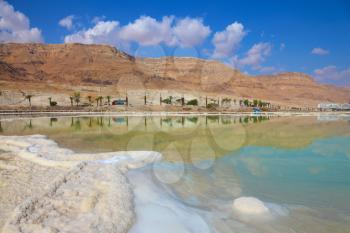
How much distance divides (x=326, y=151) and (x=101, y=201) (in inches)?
549

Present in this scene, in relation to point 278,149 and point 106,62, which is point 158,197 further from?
point 106,62

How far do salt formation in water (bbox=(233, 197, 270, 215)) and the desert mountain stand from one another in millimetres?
109896

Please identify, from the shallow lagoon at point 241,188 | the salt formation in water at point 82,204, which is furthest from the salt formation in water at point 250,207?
the salt formation in water at point 82,204

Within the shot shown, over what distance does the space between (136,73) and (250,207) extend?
130734 mm

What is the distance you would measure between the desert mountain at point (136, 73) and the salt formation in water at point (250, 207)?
10990 centimetres

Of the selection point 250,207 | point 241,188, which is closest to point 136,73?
point 241,188

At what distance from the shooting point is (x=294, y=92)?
164750 mm

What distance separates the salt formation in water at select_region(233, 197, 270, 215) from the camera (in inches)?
289

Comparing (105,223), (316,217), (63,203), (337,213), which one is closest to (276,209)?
(316,217)

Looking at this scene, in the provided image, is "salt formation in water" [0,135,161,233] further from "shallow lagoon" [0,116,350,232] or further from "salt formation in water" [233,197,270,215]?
"salt formation in water" [233,197,270,215]

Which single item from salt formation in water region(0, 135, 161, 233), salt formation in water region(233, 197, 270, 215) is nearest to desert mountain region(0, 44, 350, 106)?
salt formation in water region(0, 135, 161, 233)

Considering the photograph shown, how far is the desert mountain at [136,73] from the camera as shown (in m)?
125

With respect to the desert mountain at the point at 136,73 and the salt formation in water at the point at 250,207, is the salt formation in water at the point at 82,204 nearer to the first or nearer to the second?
the salt formation in water at the point at 250,207

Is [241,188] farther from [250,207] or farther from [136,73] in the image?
[136,73]
